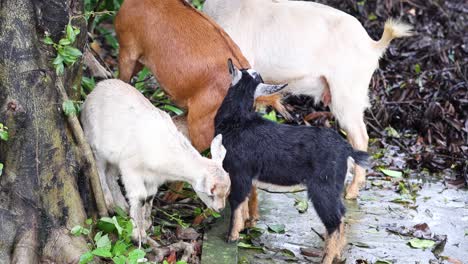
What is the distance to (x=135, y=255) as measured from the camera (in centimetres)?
472

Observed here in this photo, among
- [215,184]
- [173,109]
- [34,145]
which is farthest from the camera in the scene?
[173,109]

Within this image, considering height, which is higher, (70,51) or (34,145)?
(70,51)

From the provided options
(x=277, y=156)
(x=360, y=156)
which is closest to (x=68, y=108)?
(x=277, y=156)

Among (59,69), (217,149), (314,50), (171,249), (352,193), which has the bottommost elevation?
(352,193)

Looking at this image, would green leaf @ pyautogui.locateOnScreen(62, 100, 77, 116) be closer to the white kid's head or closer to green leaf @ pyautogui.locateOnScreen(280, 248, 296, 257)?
the white kid's head

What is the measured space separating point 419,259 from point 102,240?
7.26 feet

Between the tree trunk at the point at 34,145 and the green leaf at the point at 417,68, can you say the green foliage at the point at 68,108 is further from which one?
the green leaf at the point at 417,68

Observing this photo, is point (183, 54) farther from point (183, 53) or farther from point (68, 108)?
point (68, 108)

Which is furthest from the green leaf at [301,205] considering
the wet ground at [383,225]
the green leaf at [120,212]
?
the green leaf at [120,212]

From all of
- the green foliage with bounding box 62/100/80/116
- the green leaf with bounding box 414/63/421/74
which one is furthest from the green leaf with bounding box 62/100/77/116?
the green leaf with bounding box 414/63/421/74

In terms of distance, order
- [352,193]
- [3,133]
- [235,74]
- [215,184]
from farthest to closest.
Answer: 1. [352,193]
2. [235,74]
3. [215,184]
4. [3,133]

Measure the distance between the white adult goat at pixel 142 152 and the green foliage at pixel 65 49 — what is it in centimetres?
60

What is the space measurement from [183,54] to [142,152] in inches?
42.2

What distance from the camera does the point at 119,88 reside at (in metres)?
5.43
